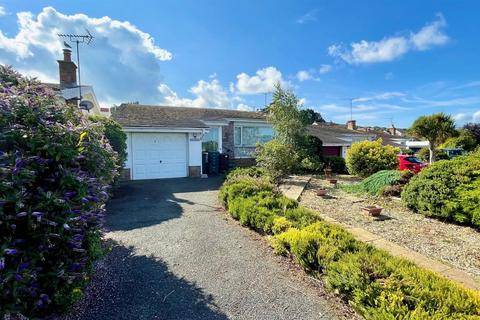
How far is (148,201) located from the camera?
7879 millimetres

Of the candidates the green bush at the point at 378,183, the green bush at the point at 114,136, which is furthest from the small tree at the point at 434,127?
the green bush at the point at 114,136

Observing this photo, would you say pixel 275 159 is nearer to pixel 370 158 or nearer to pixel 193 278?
pixel 370 158

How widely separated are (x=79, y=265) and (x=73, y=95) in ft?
38.6

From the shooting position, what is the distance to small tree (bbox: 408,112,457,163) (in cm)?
1536

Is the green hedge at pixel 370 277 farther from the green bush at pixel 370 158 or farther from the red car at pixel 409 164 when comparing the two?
the red car at pixel 409 164

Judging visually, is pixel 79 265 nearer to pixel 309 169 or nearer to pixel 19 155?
pixel 19 155

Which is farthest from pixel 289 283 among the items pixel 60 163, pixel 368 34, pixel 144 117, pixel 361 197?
pixel 368 34

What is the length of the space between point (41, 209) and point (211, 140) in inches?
511

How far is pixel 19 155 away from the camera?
6.79 feet

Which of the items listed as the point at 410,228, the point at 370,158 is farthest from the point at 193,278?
the point at 370,158

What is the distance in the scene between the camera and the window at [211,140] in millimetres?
14766

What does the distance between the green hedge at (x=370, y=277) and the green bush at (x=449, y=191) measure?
10.9 ft

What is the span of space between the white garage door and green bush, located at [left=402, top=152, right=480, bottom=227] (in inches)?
387

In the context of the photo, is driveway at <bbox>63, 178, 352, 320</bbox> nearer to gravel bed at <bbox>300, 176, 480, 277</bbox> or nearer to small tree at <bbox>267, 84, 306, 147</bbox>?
gravel bed at <bbox>300, 176, 480, 277</bbox>
